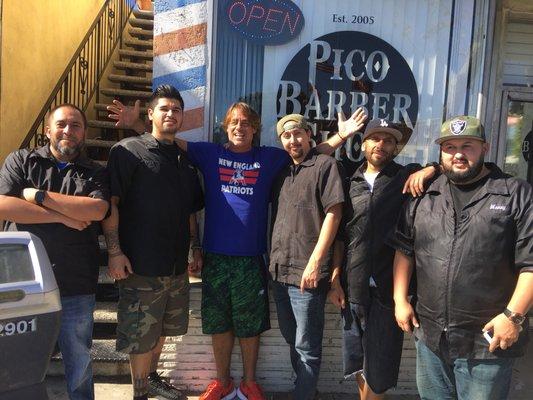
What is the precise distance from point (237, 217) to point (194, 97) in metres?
1.04

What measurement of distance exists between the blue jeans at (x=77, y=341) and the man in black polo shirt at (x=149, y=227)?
1.13ft

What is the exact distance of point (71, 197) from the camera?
2562 millimetres

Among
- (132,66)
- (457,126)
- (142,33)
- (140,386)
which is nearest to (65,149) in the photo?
(140,386)

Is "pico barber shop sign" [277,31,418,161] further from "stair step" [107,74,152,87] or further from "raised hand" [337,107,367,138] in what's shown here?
"stair step" [107,74,152,87]

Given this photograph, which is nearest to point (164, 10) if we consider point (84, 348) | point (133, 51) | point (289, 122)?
point (289, 122)

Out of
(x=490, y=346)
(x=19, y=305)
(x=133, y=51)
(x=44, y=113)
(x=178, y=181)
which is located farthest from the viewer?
(x=133, y=51)

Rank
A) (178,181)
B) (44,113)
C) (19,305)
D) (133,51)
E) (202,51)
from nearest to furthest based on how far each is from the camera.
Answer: (19,305)
(178,181)
(202,51)
(44,113)
(133,51)

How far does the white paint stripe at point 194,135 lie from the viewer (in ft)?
11.9

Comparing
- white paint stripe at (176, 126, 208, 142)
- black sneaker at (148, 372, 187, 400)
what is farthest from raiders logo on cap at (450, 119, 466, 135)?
black sneaker at (148, 372, 187, 400)

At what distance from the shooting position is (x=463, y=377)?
2312 mm

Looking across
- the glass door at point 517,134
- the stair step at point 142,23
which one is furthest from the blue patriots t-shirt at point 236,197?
the stair step at point 142,23

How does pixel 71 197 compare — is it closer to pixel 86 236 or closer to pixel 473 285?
pixel 86 236

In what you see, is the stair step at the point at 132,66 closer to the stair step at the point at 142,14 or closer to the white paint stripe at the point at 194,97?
the stair step at the point at 142,14

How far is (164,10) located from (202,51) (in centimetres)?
41
